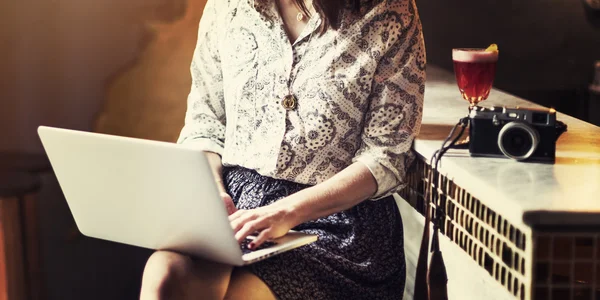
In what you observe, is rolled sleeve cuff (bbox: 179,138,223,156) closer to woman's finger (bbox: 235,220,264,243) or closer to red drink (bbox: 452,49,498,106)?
woman's finger (bbox: 235,220,264,243)

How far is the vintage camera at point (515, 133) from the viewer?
48.3 inches

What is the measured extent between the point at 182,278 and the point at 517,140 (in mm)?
583

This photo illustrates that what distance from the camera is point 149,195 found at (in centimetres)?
114

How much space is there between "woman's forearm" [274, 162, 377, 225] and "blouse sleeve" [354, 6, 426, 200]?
0.02 m

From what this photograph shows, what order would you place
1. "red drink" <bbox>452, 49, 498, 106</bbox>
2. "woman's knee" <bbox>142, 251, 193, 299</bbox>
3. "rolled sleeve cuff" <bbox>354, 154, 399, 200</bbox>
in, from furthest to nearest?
"red drink" <bbox>452, 49, 498, 106</bbox> → "rolled sleeve cuff" <bbox>354, 154, 399, 200</bbox> → "woman's knee" <bbox>142, 251, 193, 299</bbox>

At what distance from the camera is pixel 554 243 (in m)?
1.04

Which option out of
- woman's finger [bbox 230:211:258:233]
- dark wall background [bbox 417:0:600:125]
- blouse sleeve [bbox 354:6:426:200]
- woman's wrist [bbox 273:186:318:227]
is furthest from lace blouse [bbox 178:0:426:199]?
dark wall background [bbox 417:0:600:125]

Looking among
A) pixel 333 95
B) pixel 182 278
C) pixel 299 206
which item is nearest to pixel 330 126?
pixel 333 95

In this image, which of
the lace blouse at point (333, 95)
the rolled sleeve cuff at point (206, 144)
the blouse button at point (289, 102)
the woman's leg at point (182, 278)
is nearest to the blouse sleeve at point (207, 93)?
the rolled sleeve cuff at point (206, 144)

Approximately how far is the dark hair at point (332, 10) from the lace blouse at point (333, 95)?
12 mm

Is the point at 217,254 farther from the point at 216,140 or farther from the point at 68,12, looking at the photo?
the point at 68,12

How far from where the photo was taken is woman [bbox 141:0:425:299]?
1381 mm

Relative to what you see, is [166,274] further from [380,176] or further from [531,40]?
[531,40]

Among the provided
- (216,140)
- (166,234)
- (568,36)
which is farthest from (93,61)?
(568,36)
